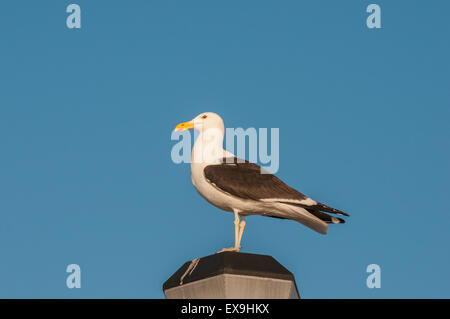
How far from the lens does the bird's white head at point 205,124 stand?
45.1ft

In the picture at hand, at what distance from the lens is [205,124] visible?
543 inches

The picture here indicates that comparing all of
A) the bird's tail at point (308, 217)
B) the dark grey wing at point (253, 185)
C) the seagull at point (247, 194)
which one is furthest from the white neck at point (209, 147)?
the bird's tail at point (308, 217)

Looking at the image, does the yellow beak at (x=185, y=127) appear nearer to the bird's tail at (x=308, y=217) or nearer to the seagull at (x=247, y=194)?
the seagull at (x=247, y=194)

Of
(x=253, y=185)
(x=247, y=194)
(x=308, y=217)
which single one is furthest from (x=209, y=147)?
(x=308, y=217)

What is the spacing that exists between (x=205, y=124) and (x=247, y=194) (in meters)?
1.95

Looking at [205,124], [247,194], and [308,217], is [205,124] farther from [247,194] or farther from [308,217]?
[308,217]

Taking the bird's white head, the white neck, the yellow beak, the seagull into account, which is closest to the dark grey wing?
the seagull
